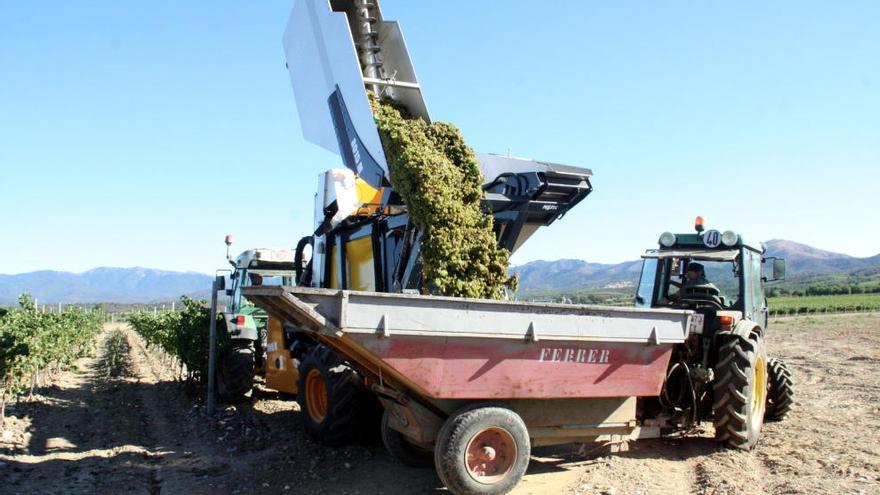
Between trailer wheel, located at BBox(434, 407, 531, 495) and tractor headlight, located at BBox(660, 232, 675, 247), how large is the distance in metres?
3.84

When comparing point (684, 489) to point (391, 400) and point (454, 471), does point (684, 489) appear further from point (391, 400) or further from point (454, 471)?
point (391, 400)

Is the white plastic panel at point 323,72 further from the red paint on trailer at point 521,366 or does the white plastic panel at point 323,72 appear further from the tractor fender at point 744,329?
the tractor fender at point 744,329

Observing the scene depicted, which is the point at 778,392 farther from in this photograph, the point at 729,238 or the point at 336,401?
the point at 336,401

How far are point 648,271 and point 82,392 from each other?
11.3 metres

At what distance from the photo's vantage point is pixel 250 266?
456 inches

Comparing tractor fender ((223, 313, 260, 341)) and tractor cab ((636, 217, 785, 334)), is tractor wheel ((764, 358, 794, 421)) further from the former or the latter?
tractor fender ((223, 313, 260, 341))

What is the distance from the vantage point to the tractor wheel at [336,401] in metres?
7.00

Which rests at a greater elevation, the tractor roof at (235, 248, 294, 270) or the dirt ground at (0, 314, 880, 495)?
the tractor roof at (235, 248, 294, 270)

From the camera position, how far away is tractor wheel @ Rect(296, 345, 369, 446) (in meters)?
7.00

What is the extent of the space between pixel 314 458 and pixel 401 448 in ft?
4.11

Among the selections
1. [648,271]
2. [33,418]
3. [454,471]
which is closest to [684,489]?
A: [454,471]

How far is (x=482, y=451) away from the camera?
17.0 feet

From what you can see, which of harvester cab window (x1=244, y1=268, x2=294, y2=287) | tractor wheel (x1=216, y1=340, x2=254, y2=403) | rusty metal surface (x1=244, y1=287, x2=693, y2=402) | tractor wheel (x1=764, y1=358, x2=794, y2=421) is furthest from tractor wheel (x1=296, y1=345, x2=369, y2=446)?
tractor wheel (x1=764, y1=358, x2=794, y2=421)

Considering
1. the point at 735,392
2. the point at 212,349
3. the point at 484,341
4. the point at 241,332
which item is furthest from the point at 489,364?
the point at 241,332
